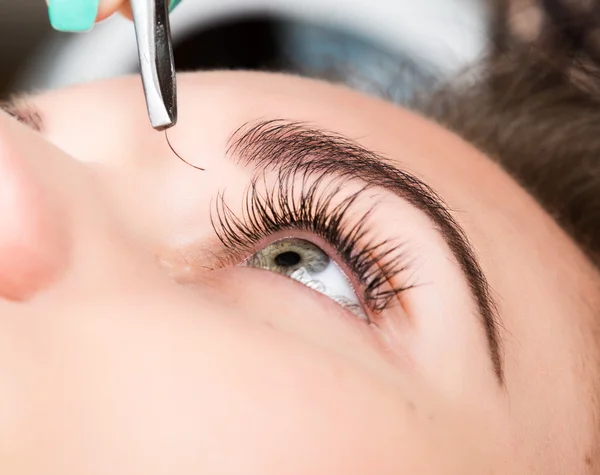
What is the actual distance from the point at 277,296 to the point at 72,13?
Result: 35 cm

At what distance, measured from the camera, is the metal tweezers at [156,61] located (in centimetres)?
54

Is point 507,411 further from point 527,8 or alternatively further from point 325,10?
point 325,10

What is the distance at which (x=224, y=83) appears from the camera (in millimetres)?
645

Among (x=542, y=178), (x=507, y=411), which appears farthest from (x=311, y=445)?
(x=542, y=178)

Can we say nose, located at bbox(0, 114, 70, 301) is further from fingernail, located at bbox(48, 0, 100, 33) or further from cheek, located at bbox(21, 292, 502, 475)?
fingernail, located at bbox(48, 0, 100, 33)

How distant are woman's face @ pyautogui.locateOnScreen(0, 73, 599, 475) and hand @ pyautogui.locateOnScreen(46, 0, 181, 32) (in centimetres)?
8

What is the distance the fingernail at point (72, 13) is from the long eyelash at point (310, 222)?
0.23 meters

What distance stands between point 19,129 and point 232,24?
0.91m

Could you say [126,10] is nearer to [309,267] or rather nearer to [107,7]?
[107,7]

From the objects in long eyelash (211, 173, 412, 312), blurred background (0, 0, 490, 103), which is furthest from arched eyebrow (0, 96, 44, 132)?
blurred background (0, 0, 490, 103)

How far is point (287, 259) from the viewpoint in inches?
24.5

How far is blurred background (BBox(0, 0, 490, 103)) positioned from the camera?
3.99ft

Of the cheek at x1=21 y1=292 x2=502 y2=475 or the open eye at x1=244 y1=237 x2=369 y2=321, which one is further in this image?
the open eye at x1=244 y1=237 x2=369 y2=321

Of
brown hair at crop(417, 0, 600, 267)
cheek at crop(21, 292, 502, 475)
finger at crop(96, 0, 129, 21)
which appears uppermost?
brown hair at crop(417, 0, 600, 267)
